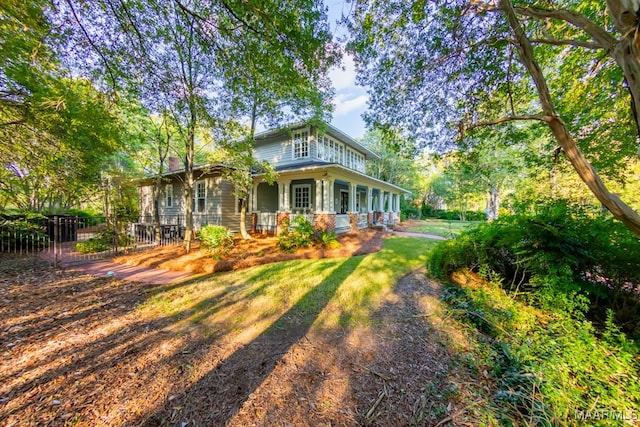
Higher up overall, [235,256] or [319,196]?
[319,196]

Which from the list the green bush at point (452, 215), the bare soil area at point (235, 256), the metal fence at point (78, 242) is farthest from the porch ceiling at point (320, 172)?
the green bush at point (452, 215)

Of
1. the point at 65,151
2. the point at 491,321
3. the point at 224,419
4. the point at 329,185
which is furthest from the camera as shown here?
the point at 329,185

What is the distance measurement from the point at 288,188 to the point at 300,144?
3.04 m

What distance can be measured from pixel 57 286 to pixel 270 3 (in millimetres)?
7111

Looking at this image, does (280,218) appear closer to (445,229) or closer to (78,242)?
(78,242)

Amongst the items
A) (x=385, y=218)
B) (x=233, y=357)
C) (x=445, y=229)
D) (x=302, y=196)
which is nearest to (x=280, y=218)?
(x=302, y=196)

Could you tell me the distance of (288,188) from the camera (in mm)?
11242

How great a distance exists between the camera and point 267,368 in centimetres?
242

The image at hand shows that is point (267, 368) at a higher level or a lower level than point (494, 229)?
lower

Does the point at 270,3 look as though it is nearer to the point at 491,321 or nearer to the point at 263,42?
the point at 263,42

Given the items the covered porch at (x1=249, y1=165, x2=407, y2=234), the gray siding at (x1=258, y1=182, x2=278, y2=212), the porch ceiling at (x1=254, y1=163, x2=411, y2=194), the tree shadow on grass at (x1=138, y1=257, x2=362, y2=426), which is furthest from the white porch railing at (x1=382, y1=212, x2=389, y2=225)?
the tree shadow on grass at (x1=138, y1=257, x2=362, y2=426)

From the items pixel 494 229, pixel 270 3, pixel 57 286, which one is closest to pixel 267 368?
pixel 494 229

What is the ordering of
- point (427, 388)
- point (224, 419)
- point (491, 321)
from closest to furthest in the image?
1. point (224, 419)
2. point (427, 388)
3. point (491, 321)

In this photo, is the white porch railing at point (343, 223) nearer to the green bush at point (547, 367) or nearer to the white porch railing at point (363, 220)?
the white porch railing at point (363, 220)
